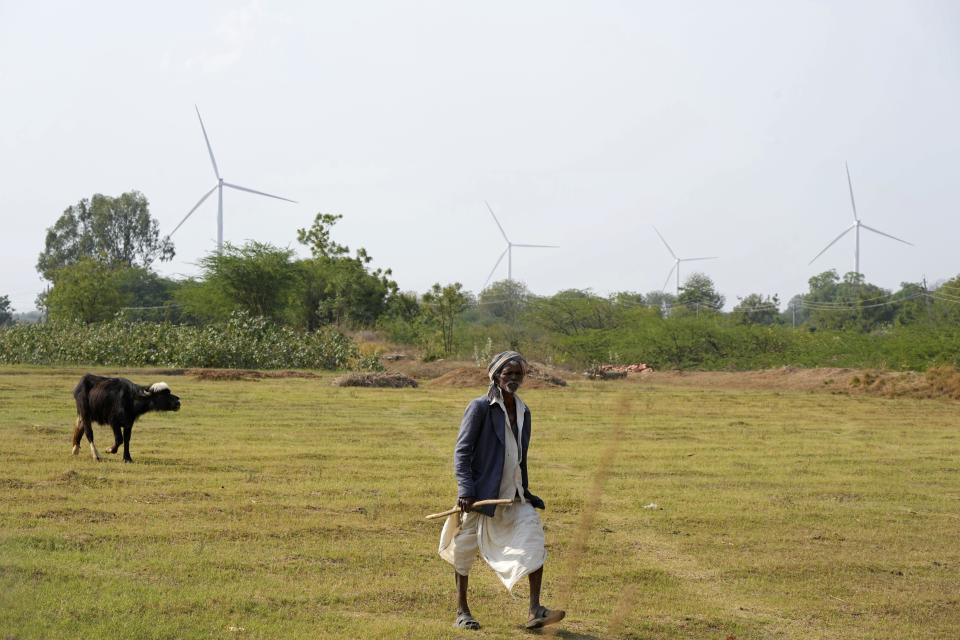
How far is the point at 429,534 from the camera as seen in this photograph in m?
10.0

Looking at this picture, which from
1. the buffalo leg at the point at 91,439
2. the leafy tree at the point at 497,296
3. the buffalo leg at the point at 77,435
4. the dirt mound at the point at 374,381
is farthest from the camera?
the leafy tree at the point at 497,296

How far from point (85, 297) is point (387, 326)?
55.9 feet

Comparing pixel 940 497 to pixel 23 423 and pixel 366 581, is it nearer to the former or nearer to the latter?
pixel 366 581

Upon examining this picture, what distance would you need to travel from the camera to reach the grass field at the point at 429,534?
23.5 feet

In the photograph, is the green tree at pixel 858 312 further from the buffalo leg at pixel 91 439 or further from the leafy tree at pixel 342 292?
the buffalo leg at pixel 91 439

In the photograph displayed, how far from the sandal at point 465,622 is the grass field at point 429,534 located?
8 centimetres

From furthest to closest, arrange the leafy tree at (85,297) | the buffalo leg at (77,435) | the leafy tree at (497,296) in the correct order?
the leafy tree at (497,296)
the leafy tree at (85,297)
the buffalo leg at (77,435)

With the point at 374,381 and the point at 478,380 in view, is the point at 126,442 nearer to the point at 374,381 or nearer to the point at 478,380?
the point at 374,381

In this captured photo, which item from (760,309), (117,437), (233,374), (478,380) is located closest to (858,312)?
(760,309)

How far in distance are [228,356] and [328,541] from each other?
32.6 metres

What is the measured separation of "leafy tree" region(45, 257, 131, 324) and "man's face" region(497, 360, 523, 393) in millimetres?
57714

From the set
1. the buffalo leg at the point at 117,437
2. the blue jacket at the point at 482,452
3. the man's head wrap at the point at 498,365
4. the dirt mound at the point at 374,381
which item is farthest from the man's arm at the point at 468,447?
the dirt mound at the point at 374,381

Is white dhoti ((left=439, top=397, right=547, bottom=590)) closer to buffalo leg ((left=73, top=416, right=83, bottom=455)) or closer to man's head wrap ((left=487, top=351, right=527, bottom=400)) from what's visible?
man's head wrap ((left=487, top=351, right=527, bottom=400))

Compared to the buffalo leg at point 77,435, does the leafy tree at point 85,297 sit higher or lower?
higher
